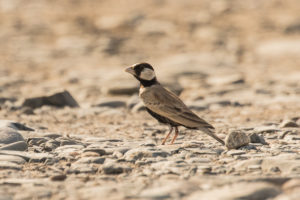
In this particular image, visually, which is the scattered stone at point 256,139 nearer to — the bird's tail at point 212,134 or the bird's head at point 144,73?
the bird's tail at point 212,134

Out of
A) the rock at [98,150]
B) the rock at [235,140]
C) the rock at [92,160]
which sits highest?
the rock at [98,150]

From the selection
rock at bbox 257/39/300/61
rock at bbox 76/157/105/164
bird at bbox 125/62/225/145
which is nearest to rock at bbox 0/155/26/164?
rock at bbox 76/157/105/164

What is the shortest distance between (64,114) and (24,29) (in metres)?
12.8

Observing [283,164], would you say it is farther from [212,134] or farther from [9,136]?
[9,136]

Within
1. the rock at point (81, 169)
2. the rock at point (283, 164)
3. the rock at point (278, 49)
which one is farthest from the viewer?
the rock at point (278, 49)

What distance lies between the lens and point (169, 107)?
7930 mm

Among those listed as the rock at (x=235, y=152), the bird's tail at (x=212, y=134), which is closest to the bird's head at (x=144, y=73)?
the bird's tail at (x=212, y=134)

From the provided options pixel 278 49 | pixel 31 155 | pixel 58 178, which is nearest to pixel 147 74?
pixel 31 155

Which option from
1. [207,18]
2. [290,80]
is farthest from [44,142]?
[207,18]

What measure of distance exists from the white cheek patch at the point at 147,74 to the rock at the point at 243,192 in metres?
3.48

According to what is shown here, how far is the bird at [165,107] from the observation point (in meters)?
7.61

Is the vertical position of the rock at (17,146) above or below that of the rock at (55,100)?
below

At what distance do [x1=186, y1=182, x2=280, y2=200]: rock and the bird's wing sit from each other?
96.4 inches

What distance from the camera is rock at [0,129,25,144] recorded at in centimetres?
735
